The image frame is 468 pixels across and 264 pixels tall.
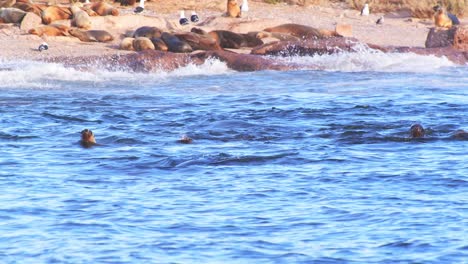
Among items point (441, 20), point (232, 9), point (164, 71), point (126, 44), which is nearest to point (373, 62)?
point (164, 71)

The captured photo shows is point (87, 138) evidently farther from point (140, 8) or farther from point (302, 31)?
point (140, 8)

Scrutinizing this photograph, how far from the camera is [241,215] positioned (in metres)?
8.03

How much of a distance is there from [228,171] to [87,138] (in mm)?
2030

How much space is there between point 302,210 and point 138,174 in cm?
198

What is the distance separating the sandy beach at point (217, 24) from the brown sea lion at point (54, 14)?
0.94 feet

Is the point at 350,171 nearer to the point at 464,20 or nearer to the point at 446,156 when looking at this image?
the point at 446,156

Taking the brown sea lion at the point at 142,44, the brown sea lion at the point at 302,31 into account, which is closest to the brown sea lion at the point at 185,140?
the brown sea lion at the point at 142,44

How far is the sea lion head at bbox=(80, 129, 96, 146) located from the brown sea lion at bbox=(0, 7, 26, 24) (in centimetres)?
1004

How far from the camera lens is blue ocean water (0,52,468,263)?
7.21 m

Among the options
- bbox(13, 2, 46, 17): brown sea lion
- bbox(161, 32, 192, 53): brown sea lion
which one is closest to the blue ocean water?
bbox(161, 32, 192, 53): brown sea lion

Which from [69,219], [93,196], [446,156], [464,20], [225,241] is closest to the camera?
[225,241]

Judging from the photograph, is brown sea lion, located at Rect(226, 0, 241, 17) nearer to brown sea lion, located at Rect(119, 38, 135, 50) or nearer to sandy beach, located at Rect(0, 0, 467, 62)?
sandy beach, located at Rect(0, 0, 467, 62)

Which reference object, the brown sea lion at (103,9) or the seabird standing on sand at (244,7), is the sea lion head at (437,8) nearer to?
the seabird standing on sand at (244,7)

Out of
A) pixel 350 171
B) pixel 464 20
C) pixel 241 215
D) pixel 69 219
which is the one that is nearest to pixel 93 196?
pixel 69 219
